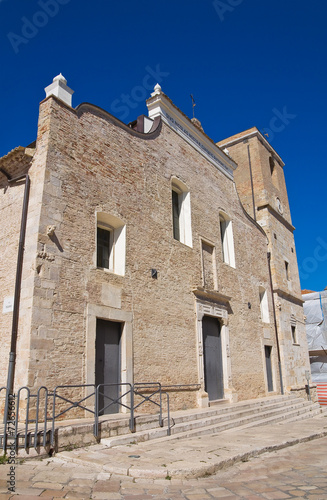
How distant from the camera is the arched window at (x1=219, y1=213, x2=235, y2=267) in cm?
1462

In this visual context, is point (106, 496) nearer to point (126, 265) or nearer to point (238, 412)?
point (126, 265)

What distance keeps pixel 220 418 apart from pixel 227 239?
23.2 ft

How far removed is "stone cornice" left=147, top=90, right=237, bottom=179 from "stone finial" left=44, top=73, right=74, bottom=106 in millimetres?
4070

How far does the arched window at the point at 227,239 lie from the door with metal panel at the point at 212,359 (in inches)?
106

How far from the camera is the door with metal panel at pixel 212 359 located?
11.8 m

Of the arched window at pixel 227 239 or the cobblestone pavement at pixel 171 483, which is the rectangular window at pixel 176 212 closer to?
the arched window at pixel 227 239

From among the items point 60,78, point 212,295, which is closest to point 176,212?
point 212,295

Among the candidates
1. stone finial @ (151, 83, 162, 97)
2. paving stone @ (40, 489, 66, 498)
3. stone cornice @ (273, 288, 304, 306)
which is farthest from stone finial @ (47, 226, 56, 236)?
stone cornice @ (273, 288, 304, 306)

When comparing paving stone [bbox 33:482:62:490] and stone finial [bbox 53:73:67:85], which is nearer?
paving stone [bbox 33:482:62:490]

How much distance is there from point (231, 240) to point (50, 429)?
10.4 meters

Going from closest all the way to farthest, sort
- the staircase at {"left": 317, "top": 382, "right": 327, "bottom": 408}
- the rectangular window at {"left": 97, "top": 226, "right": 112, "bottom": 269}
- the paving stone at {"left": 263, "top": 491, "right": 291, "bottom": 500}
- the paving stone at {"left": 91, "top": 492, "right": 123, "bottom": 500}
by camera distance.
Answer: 1. the paving stone at {"left": 263, "top": 491, "right": 291, "bottom": 500}
2. the paving stone at {"left": 91, "top": 492, "right": 123, "bottom": 500}
3. the rectangular window at {"left": 97, "top": 226, "right": 112, "bottom": 269}
4. the staircase at {"left": 317, "top": 382, "right": 327, "bottom": 408}

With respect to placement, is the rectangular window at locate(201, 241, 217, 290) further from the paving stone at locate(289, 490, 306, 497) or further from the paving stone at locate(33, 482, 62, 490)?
the paving stone at locate(33, 482, 62, 490)

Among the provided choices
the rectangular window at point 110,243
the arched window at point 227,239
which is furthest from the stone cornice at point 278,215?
the rectangular window at point 110,243

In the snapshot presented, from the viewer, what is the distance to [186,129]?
13.7m
